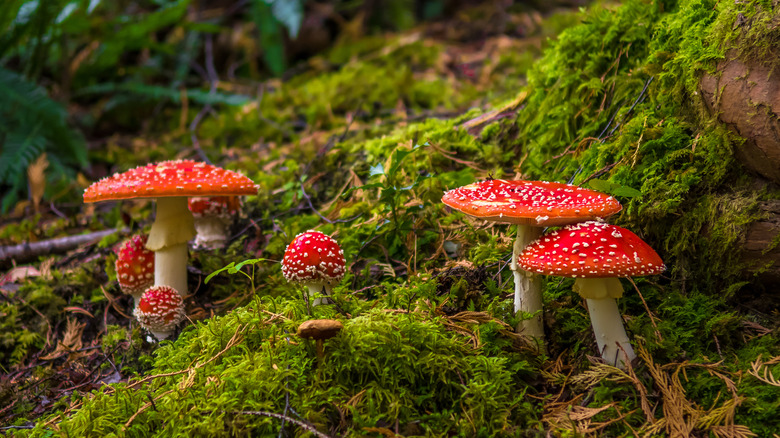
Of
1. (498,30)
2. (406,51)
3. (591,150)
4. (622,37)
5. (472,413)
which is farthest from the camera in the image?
(498,30)

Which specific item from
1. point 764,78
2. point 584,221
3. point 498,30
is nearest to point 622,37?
→ point 764,78

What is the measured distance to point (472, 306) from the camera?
107 inches

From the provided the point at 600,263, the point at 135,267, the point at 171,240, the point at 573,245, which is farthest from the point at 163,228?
the point at 600,263

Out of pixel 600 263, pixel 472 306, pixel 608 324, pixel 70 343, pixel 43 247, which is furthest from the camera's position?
pixel 43 247

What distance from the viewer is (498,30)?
28.5ft

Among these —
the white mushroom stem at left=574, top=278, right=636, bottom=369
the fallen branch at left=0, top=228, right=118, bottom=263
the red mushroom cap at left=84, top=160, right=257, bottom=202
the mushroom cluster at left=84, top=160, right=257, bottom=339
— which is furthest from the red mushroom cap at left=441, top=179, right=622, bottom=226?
the fallen branch at left=0, top=228, right=118, bottom=263

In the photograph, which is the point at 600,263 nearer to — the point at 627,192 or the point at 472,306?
the point at 627,192

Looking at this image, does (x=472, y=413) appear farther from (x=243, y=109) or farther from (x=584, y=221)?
(x=243, y=109)

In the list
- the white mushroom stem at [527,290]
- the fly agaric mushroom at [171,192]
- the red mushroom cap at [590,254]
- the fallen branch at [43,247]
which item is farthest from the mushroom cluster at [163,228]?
the red mushroom cap at [590,254]

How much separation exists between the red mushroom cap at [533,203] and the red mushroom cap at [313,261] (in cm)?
72

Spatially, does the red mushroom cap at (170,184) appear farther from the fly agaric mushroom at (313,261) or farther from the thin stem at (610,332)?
the thin stem at (610,332)

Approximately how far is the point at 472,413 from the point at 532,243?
0.78m

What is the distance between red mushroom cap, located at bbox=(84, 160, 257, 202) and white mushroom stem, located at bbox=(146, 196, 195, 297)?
1.10ft

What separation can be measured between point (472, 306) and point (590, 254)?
794mm
